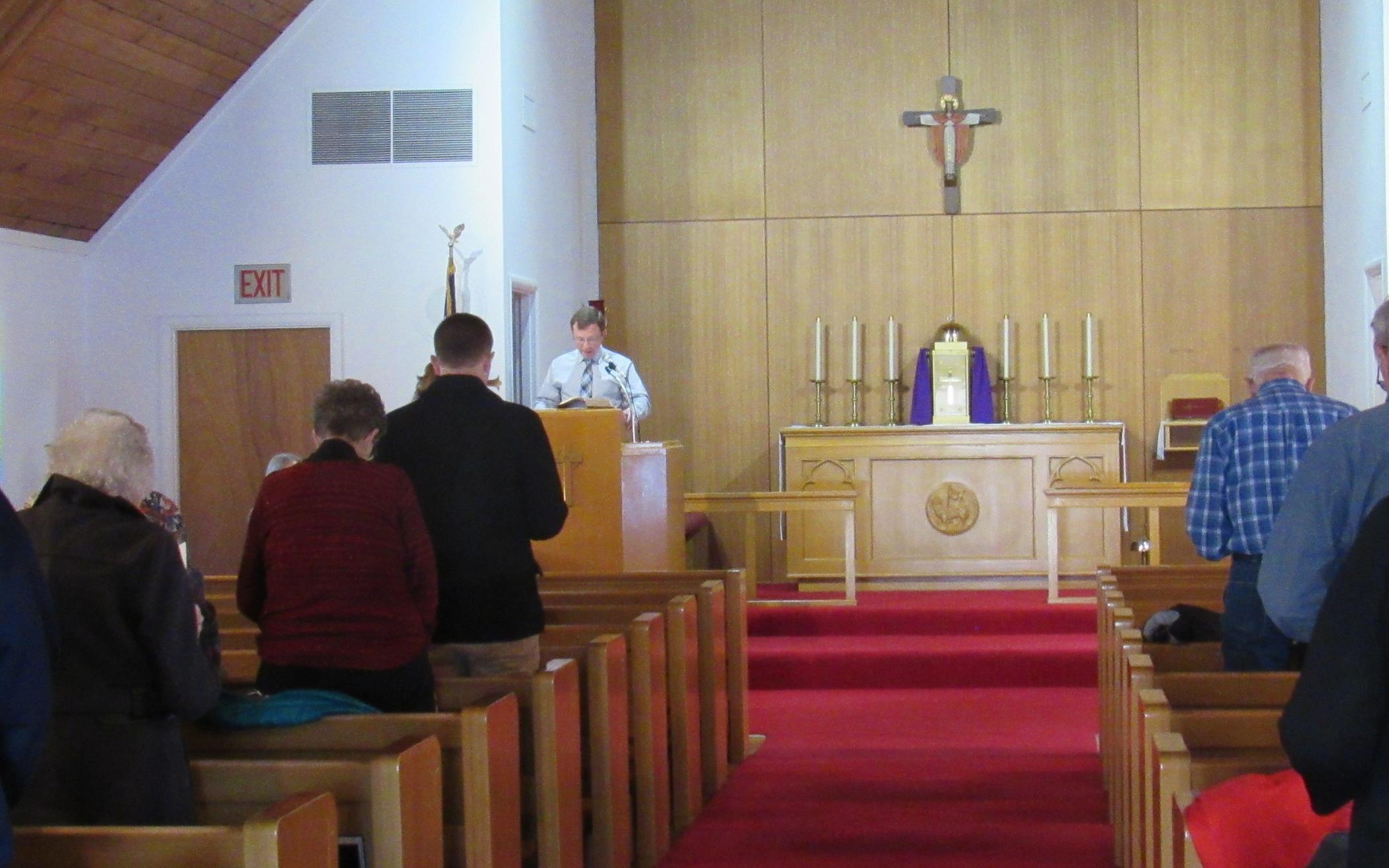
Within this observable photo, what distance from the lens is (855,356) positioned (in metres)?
9.88

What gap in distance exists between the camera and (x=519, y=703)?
3605 mm

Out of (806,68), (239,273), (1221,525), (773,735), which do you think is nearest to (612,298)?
(806,68)

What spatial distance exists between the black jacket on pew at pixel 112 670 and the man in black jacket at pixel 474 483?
3.99ft

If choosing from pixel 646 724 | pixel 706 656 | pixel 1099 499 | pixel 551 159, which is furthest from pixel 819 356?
pixel 646 724

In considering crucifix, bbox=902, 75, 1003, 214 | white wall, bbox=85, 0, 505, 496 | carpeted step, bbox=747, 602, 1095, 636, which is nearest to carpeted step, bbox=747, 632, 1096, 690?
carpeted step, bbox=747, 602, 1095, 636

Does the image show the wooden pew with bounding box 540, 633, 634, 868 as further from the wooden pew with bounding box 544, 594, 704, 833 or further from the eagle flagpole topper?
the eagle flagpole topper

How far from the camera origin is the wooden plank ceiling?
7.07 m

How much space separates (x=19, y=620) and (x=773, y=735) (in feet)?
14.7

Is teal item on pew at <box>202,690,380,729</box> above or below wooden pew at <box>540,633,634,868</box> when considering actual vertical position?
above

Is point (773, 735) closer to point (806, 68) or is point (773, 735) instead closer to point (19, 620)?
point (19, 620)

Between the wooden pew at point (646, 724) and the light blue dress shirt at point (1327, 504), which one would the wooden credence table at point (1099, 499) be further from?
the light blue dress shirt at point (1327, 504)

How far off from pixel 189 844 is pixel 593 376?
16.6ft

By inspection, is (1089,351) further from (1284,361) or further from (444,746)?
(444,746)

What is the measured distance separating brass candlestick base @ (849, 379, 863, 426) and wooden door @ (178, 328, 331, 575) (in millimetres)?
3207
